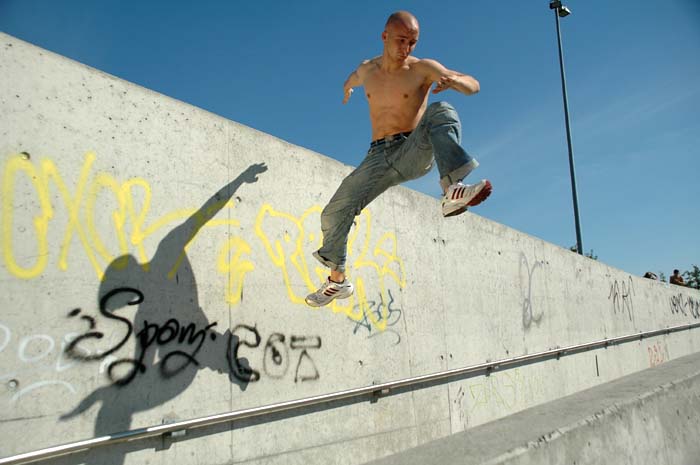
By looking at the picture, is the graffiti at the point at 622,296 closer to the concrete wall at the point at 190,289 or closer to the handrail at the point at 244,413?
the handrail at the point at 244,413

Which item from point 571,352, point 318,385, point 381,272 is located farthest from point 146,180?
point 571,352

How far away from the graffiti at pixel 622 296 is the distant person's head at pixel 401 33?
9.23 metres

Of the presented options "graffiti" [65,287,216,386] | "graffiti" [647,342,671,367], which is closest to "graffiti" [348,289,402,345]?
"graffiti" [65,287,216,386]

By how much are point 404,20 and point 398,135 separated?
779mm

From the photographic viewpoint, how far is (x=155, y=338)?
11.4 feet

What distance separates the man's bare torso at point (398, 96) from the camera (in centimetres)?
367

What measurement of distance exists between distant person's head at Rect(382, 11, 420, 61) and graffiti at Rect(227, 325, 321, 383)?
2.37 meters

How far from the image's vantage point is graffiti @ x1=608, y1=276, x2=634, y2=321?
11.1 metres

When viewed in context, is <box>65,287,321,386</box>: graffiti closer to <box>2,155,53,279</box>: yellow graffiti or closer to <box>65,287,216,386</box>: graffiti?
<box>65,287,216,386</box>: graffiti

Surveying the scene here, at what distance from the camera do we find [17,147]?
10.0ft

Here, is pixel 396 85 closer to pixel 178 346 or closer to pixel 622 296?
pixel 178 346

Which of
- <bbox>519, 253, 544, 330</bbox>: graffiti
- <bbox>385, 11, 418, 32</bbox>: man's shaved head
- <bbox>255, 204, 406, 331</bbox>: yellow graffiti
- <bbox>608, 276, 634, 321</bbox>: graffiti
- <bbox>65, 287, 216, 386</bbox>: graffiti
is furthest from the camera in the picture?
<bbox>608, 276, 634, 321</bbox>: graffiti

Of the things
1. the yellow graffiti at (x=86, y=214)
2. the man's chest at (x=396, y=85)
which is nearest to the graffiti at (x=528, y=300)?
the man's chest at (x=396, y=85)

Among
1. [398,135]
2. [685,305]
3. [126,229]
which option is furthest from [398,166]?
[685,305]
